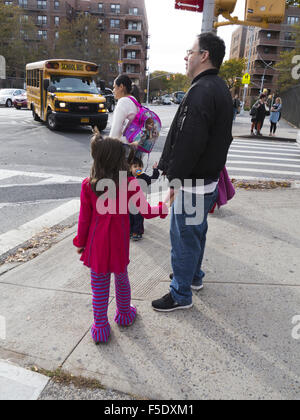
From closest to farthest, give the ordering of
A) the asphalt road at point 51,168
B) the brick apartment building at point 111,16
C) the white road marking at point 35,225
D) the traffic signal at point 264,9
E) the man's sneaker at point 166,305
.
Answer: the man's sneaker at point 166,305, the white road marking at point 35,225, the traffic signal at point 264,9, the asphalt road at point 51,168, the brick apartment building at point 111,16

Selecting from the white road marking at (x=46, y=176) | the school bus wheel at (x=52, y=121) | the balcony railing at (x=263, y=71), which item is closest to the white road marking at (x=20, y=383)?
the white road marking at (x=46, y=176)

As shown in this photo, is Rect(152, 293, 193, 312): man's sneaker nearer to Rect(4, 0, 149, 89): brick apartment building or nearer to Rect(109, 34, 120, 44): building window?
Rect(4, 0, 149, 89): brick apartment building

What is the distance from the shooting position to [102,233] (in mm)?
2484

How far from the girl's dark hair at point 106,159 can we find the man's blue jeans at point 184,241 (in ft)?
1.99

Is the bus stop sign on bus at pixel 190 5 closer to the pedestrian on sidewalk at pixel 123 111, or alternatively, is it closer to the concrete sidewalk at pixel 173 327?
the pedestrian on sidewalk at pixel 123 111

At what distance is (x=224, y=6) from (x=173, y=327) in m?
4.65

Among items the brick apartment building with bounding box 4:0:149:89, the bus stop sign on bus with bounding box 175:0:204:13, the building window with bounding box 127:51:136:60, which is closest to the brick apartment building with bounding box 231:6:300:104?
the brick apartment building with bounding box 4:0:149:89

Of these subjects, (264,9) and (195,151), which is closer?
(195,151)

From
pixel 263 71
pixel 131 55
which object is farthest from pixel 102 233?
pixel 263 71

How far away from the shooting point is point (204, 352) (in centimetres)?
256

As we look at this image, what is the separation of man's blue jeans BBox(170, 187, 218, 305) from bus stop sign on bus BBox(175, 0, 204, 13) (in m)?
3.59

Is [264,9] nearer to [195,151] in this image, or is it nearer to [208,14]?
[208,14]

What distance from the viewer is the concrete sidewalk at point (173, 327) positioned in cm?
231

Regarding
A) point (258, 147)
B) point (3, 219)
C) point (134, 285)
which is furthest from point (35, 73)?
point (134, 285)
